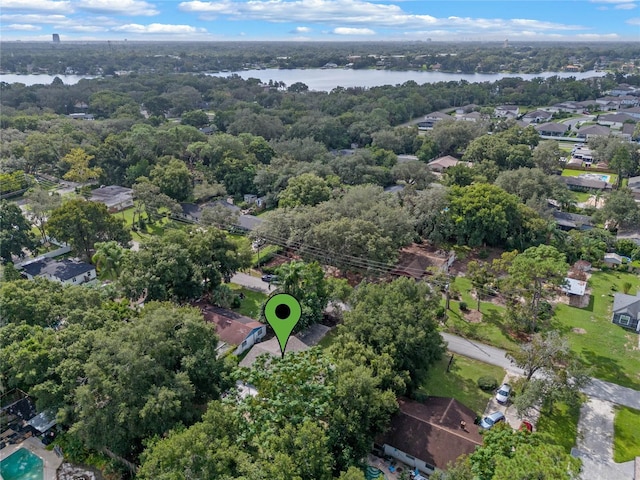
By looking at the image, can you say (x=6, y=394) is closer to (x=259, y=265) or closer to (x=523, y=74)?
(x=259, y=265)

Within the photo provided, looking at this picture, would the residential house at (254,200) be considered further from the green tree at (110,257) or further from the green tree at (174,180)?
the green tree at (110,257)

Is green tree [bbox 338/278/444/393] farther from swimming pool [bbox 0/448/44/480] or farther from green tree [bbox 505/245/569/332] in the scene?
swimming pool [bbox 0/448/44/480]

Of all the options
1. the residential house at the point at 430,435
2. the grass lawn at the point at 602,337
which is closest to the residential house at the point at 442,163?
the grass lawn at the point at 602,337

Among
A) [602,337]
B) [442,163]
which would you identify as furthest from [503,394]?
[442,163]

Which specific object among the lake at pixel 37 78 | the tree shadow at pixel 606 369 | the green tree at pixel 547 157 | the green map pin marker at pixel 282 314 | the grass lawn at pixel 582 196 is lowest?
the tree shadow at pixel 606 369

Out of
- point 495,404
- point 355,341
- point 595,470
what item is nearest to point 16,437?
point 355,341

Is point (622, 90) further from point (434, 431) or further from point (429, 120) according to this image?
point (434, 431)
